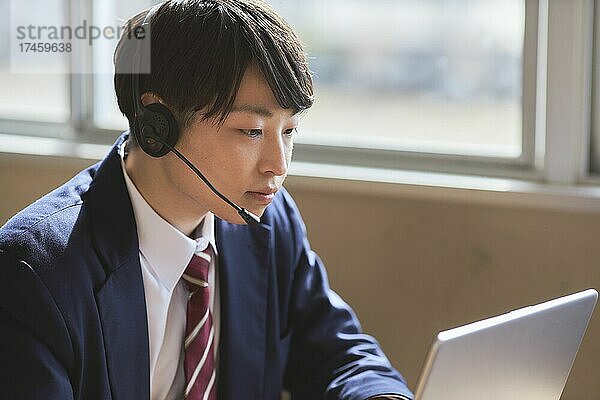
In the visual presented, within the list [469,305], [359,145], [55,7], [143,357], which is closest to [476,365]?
[143,357]

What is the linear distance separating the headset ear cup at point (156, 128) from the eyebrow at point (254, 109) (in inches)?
3.6

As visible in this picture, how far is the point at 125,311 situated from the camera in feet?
4.82

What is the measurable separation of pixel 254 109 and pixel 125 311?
345mm

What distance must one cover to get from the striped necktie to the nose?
0.70ft

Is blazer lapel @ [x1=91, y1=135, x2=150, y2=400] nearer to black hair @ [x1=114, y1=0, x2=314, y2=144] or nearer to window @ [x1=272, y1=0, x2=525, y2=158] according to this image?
black hair @ [x1=114, y1=0, x2=314, y2=144]

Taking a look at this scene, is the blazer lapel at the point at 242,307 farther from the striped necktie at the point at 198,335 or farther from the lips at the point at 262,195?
the lips at the point at 262,195

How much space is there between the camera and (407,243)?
83.8 inches

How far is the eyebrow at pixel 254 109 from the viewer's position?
1423mm

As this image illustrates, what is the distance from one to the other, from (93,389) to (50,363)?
122mm

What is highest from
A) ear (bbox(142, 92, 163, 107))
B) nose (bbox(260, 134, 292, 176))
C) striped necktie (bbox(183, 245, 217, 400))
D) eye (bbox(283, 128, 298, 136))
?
ear (bbox(142, 92, 163, 107))

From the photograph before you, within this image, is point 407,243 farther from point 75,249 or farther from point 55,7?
point 55,7

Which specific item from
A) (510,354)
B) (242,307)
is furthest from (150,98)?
(510,354)

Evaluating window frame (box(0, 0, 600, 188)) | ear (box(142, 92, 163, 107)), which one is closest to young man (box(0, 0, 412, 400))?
ear (box(142, 92, 163, 107))

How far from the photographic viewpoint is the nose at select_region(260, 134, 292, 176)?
1.46 metres
